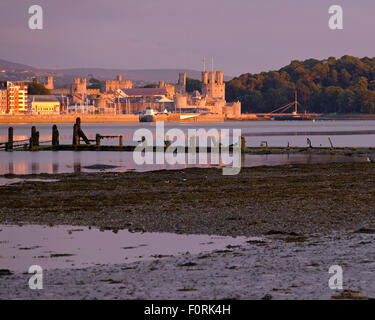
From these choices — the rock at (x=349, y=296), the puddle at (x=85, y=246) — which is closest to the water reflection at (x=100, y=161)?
the puddle at (x=85, y=246)

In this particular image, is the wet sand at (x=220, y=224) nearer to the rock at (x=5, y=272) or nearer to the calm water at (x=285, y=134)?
the rock at (x=5, y=272)

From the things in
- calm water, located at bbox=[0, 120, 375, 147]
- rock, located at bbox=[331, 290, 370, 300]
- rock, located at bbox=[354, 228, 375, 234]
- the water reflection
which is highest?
rock, located at bbox=[354, 228, 375, 234]

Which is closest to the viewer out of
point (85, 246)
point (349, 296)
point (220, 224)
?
point (349, 296)

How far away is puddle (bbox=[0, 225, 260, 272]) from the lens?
10734mm

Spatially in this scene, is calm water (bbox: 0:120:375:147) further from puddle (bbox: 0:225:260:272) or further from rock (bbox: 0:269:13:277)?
rock (bbox: 0:269:13:277)

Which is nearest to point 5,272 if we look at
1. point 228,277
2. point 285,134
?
point 228,277

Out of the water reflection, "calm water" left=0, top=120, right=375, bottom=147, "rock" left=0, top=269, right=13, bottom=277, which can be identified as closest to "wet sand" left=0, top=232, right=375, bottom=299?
"rock" left=0, top=269, right=13, bottom=277

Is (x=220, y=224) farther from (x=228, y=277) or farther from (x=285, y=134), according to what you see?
(x=285, y=134)

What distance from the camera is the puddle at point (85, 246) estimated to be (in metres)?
10.7

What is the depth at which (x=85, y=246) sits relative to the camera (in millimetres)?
11789
